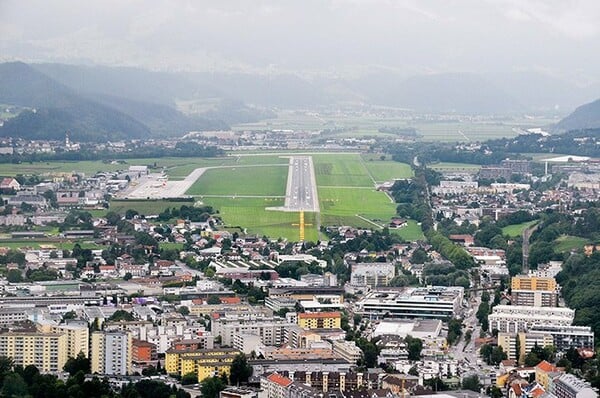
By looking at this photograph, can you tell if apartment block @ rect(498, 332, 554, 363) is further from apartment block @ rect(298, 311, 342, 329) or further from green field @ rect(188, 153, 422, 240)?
green field @ rect(188, 153, 422, 240)

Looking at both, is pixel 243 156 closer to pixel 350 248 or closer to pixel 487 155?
pixel 487 155

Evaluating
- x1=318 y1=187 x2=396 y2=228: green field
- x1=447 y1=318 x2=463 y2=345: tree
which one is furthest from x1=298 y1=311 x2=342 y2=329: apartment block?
x1=318 y1=187 x2=396 y2=228: green field

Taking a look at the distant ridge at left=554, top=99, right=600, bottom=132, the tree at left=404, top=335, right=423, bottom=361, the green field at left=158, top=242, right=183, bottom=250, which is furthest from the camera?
the distant ridge at left=554, top=99, right=600, bottom=132

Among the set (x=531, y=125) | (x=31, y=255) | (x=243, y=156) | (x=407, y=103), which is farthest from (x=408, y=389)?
(x=407, y=103)

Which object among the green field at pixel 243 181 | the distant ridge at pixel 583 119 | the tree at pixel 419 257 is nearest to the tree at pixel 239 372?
the tree at pixel 419 257

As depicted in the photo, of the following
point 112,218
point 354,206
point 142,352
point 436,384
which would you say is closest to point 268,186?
point 354,206

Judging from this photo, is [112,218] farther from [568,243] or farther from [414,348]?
[414,348]
